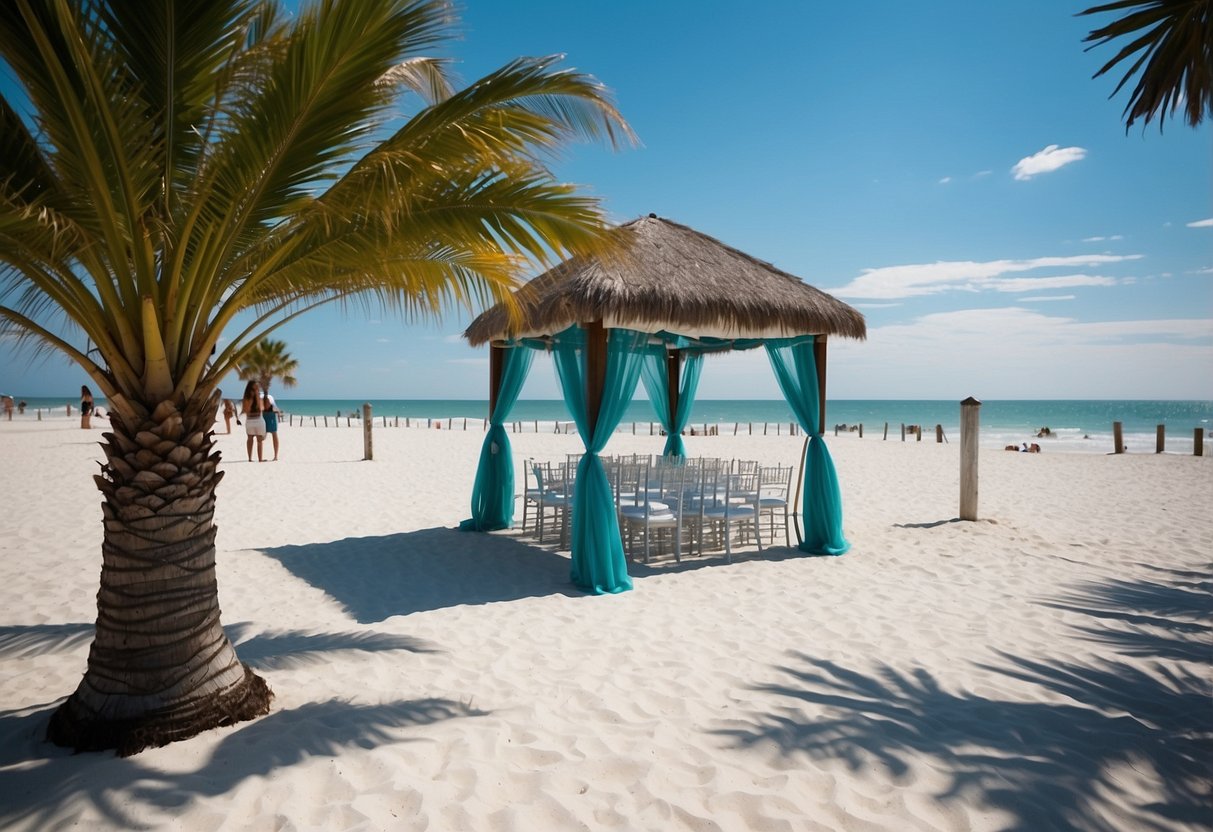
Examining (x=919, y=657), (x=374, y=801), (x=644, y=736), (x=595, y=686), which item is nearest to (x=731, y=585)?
(x=919, y=657)

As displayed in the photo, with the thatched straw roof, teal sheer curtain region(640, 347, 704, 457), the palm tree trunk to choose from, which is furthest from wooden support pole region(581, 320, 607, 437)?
teal sheer curtain region(640, 347, 704, 457)

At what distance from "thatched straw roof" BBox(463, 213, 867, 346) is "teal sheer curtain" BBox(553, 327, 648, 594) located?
318 mm

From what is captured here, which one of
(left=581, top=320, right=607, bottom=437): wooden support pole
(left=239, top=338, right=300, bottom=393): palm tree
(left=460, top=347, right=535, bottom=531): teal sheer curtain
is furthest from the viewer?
(left=239, top=338, right=300, bottom=393): palm tree

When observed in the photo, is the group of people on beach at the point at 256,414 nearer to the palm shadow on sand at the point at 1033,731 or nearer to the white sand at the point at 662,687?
the white sand at the point at 662,687

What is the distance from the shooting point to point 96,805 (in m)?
2.32

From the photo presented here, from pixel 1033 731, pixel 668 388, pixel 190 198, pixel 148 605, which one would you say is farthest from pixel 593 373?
pixel 668 388

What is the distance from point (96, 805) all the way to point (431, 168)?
9.25 feet

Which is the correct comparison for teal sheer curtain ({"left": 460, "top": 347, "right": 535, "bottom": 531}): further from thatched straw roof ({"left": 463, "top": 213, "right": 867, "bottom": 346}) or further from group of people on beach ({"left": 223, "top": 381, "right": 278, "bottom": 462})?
group of people on beach ({"left": 223, "top": 381, "right": 278, "bottom": 462})

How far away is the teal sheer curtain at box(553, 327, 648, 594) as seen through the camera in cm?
542

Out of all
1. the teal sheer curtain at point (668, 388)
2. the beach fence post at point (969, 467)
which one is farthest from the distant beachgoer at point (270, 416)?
the beach fence post at point (969, 467)

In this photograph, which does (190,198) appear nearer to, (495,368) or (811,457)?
(495,368)

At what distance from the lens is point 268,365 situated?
110ft

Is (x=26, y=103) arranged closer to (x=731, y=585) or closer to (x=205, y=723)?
(x=205, y=723)

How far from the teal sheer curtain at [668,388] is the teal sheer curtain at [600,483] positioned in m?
3.40
